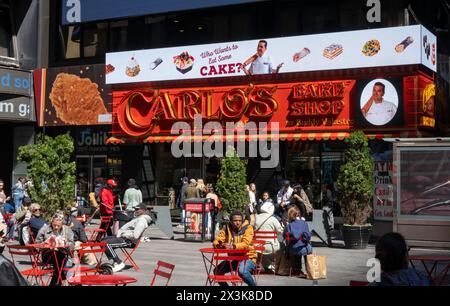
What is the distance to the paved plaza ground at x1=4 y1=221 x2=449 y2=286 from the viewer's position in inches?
472

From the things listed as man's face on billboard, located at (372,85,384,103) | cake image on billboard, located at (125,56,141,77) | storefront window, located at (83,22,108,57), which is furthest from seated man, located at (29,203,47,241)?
storefront window, located at (83,22,108,57)

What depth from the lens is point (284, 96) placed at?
23609 mm

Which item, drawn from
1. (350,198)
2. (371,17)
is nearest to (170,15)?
(371,17)

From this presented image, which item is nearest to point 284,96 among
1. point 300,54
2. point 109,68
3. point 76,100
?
point 300,54

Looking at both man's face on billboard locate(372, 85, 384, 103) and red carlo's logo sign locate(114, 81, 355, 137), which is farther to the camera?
red carlo's logo sign locate(114, 81, 355, 137)

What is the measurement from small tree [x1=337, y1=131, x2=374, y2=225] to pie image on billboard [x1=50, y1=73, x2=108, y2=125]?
Result: 44.8 feet

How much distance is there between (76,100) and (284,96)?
412 inches

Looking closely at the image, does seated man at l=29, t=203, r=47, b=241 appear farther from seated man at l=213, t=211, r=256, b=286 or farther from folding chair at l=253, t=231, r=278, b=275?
seated man at l=213, t=211, r=256, b=286

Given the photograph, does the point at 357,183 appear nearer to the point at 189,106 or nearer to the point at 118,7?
the point at 189,106

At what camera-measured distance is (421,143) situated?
14.5 meters

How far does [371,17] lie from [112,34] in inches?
476

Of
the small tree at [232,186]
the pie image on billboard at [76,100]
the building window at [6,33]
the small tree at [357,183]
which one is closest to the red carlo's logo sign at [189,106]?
the pie image on billboard at [76,100]

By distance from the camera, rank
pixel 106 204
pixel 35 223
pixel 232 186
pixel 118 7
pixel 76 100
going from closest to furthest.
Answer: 1. pixel 35 223
2. pixel 106 204
3. pixel 232 186
4. pixel 118 7
5. pixel 76 100
